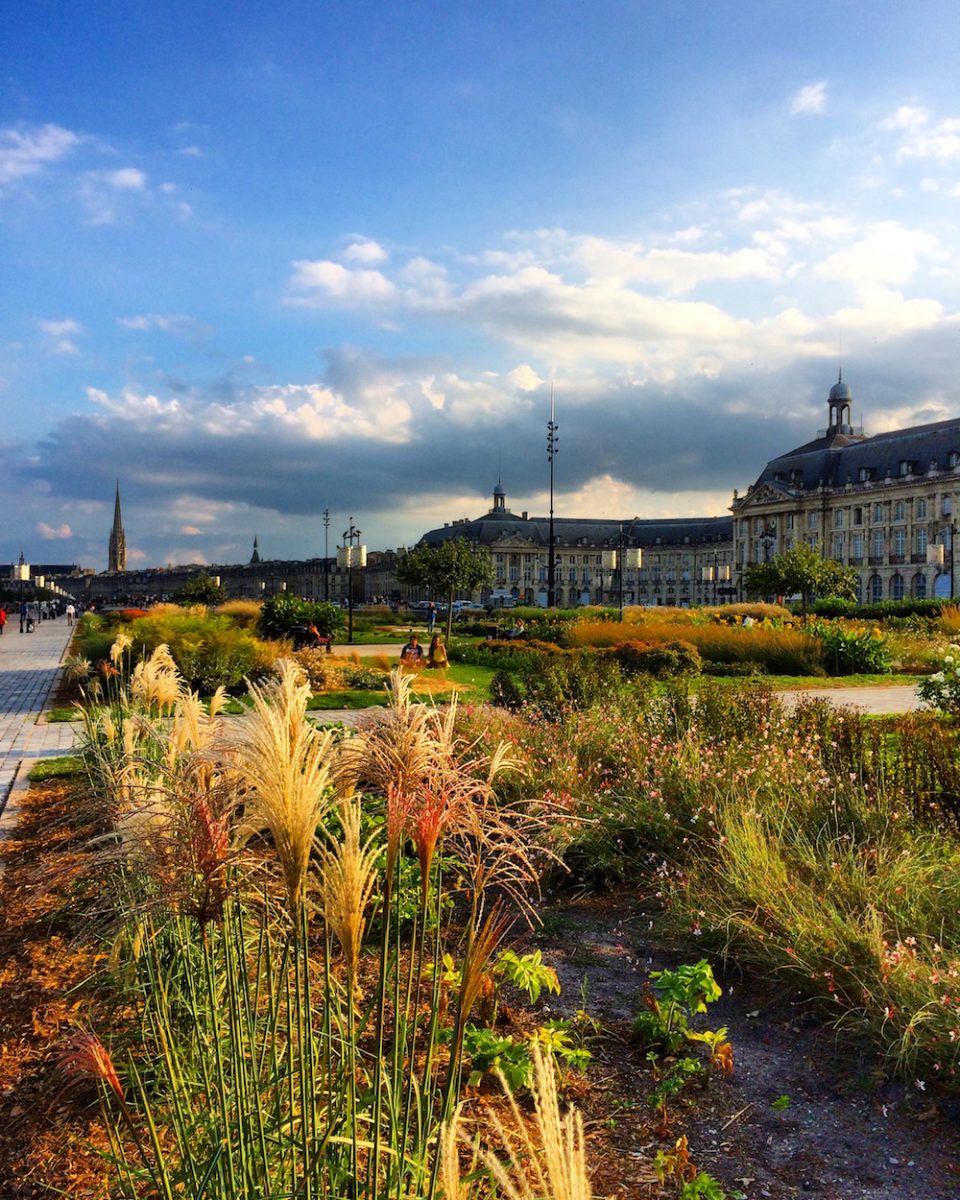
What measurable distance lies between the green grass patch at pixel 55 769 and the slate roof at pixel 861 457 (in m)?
87.5

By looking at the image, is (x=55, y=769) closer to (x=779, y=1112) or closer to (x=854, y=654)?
(x=779, y=1112)

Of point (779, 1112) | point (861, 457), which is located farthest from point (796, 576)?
point (861, 457)

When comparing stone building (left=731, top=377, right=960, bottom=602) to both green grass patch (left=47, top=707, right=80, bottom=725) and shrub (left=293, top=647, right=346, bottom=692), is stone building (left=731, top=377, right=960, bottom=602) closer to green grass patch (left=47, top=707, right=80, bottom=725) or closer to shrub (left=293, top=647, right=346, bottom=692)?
shrub (left=293, top=647, right=346, bottom=692)

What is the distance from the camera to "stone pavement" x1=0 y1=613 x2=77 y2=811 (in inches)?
417

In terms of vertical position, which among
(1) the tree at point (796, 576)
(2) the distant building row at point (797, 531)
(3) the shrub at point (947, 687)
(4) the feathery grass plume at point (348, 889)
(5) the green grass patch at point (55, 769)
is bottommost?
(5) the green grass patch at point (55, 769)

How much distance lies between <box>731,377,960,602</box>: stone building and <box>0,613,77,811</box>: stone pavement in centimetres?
7027

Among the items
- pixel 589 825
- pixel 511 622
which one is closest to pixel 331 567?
pixel 511 622

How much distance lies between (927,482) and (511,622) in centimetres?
6414

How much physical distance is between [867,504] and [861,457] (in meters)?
5.33

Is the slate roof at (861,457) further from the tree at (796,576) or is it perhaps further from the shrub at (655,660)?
the shrub at (655,660)

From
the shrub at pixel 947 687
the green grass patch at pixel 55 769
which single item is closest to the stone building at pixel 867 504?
the shrub at pixel 947 687

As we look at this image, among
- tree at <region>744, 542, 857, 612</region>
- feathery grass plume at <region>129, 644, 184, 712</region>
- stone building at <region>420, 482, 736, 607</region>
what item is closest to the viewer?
feathery grass plume at <region>129, 644, 184, 712</region>

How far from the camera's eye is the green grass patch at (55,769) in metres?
9.47

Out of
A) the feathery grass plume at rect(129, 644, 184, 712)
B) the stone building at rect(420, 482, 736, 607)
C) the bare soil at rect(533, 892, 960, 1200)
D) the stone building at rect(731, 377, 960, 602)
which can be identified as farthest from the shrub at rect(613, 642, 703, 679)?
the stone building at rect(420, 482, 736, 607)
